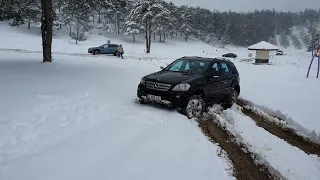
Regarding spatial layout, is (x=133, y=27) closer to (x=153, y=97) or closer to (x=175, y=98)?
(x=153, y=97)

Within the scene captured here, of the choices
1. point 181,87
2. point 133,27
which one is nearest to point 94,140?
point 181,87

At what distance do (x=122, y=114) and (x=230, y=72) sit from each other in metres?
4.55

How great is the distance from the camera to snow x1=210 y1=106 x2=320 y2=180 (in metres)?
5.04

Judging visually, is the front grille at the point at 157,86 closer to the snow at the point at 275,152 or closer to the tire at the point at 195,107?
the tire at the point at 195,107

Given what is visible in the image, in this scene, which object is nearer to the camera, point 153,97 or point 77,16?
point 153,97

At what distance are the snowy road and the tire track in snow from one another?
7.16 feet

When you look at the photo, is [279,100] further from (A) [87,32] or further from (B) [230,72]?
(A) [87,32]

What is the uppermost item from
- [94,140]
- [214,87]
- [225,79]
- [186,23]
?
[186,23]

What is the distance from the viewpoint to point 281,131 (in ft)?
24.7

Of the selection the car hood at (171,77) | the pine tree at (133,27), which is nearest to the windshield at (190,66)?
the car hood at (171,77)

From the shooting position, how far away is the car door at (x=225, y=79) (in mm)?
9374

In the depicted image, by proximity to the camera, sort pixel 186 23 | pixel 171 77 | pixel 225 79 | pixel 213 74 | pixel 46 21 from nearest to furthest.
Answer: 1. pixel 171 77
2. pixel 213 74
3. pixel 225 79
4. pixel 46 21
5. pixel 186 23

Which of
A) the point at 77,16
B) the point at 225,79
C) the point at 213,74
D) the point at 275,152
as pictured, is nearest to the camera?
the point at 275,152

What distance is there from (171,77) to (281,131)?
129 inches
